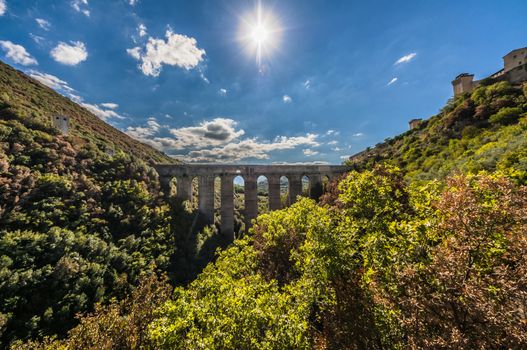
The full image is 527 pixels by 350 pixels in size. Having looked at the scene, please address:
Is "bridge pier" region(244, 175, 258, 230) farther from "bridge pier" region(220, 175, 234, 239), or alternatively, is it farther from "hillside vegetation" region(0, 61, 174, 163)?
"hillside vegetation" region(0, 61, 174, 163)

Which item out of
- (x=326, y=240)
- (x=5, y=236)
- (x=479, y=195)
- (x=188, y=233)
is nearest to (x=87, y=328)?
(x=326, y=240)

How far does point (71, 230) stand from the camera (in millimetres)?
20672

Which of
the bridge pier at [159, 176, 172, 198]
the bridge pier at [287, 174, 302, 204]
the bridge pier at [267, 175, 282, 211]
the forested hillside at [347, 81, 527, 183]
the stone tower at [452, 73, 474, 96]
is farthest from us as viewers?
the stone tower at [452, 73, 474, 96]

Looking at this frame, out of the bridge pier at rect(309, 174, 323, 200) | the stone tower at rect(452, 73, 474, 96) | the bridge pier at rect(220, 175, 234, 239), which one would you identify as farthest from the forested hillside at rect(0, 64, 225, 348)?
the stone tower at rect(452, 73, 474, 96)

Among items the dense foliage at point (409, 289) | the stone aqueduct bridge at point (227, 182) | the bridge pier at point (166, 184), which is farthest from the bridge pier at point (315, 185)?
the dense foliage at point (409, 289)

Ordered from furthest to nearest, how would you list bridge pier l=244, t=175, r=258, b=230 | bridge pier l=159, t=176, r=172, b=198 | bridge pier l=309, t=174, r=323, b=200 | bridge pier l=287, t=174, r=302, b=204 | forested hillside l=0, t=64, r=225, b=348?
bridge pier l=309, t=174, r=323, b=200, bridge pier l=287, t=174, r=302, b=204, bridge pier l=244, t=175, r=258, b=230, bridge pier l=159, t=176, r=172, b=198, forested hillside l=0, t=64, r=225, b=348

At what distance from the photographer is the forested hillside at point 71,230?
15.3 meters

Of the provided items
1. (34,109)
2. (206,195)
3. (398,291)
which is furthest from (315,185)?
(34,109)

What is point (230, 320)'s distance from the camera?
6438mm

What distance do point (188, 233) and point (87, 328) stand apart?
21.2 meters

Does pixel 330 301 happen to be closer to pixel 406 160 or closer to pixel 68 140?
pixel 406 160

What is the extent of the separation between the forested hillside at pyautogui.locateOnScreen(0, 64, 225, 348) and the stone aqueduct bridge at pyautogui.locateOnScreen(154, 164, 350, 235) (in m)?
3.16

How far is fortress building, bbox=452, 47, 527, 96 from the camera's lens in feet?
110

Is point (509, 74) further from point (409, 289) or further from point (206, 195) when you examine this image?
point (206, 195)
